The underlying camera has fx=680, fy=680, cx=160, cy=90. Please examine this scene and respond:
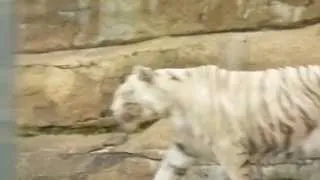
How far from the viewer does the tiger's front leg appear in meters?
1.22

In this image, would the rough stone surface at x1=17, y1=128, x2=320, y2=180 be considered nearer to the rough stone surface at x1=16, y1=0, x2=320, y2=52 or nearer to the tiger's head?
the tiger's head

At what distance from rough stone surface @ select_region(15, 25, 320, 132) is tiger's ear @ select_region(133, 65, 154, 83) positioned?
Result: 0.01 m

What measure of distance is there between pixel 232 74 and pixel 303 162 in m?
0.20

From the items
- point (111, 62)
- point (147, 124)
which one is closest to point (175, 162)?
point (147, 124)

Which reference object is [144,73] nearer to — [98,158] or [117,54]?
[117,54]

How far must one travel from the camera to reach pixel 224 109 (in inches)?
48.0

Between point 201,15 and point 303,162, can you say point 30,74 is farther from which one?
point 303,162

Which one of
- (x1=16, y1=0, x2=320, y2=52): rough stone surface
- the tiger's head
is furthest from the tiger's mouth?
(x1=16, y1=0, x2=320, y2=52): rough stone surface

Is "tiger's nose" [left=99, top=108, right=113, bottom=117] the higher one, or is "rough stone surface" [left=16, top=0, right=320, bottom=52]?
"rough stone surface" [left=16, top=0, right=320, bottom=52]

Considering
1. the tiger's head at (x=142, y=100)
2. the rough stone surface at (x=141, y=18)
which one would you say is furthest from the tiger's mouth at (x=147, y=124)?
the rough stone surface at (x=141, y=18)

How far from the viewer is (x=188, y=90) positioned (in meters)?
1.24

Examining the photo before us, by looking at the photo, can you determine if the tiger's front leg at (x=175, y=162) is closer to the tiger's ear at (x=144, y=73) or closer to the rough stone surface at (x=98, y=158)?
the rough stone surface at (x=98, y=158)

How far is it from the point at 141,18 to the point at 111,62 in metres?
0.10

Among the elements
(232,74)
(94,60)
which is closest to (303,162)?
(232,74)
